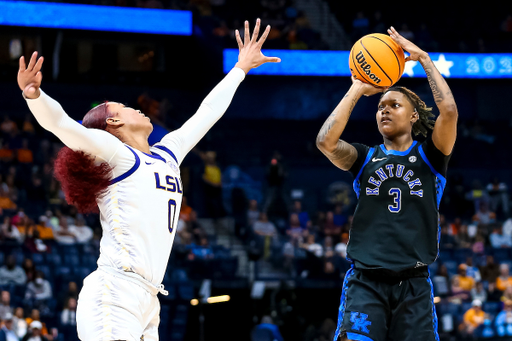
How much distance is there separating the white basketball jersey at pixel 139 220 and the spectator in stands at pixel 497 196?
13.4 meters

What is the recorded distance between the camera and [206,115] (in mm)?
4250

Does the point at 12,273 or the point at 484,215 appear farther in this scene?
the point at 484,215

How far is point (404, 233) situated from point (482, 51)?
1505 cm

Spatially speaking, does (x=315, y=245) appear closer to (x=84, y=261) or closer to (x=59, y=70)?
(x=84, y=261)

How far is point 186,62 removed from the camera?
18859 mm

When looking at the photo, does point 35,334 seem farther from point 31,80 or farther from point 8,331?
point 31,80

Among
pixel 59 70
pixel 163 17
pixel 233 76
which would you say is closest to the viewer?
pixel 233 76

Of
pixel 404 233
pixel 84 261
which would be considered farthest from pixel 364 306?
pixel 84 261

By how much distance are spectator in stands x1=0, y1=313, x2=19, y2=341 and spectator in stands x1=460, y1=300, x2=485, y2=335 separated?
7.39 m

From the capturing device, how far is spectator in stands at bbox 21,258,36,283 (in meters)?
11.1

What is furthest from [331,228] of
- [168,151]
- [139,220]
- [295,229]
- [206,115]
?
[139,220]

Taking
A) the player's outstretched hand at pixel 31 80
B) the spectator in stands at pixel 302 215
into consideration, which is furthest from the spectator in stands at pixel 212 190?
the player's outstretched hand at pixel 31 80

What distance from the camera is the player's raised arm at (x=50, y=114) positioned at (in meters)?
3.11

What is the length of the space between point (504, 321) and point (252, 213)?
219 inches
